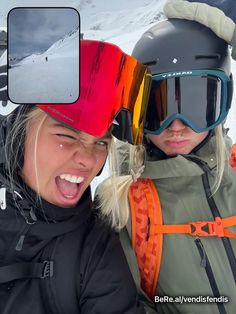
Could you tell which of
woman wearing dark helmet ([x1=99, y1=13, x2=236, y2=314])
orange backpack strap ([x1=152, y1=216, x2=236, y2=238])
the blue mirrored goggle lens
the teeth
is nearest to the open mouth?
the teeth

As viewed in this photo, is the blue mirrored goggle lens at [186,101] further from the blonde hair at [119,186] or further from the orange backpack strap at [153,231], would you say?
the orange backpack strap at [153,231]

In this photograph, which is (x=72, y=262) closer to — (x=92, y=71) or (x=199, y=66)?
(x=92, y=71)

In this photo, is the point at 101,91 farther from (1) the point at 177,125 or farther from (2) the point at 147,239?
(2) the point at 147,239

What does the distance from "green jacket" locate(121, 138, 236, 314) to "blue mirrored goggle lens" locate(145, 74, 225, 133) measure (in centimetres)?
20

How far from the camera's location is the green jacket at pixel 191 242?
173cm

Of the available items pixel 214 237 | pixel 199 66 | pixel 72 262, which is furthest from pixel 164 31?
pixel 72 262

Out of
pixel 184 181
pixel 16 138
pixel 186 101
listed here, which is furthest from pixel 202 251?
pixel 16 138

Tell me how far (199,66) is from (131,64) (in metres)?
0.58

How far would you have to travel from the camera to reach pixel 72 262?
1.52 meters

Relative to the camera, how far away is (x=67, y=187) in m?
1.55

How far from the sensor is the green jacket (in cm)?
173

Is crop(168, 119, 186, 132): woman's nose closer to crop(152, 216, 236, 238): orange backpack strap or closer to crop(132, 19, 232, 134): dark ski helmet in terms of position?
crop(132, 19, 232, 134): dark ski helmet

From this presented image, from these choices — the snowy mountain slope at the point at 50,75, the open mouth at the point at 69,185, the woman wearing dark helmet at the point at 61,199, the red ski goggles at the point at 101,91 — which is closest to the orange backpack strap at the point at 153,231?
the woman wearing dark helmet at the point at 61,199

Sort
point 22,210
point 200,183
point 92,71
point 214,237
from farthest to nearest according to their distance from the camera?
point 200,183 < point 214,237 < point 22,210 < point 92,71
